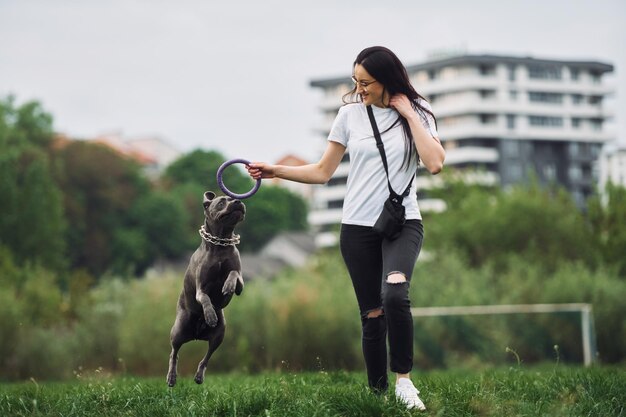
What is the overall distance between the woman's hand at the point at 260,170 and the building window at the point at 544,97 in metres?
120

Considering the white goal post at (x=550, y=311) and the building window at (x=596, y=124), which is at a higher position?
the building window at (x=596, y=124)

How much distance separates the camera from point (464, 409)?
266 inches

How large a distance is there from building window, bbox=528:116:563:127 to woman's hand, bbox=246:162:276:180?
120 metres

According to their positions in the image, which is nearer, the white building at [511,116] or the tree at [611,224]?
the tree at [611,224]

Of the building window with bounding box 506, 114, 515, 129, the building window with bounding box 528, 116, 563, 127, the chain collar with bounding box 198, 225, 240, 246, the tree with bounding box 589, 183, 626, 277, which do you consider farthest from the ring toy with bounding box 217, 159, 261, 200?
the building window with bounding box 528, 116, 563, 127

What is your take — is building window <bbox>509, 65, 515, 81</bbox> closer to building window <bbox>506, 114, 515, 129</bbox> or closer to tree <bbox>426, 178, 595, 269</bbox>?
building window <bbox>506, 114, 515, 129</bbox>

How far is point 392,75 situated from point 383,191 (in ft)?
2.55

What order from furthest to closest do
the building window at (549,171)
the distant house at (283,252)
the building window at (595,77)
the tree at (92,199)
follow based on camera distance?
the building window at (595,77) → the building window at (549,171) → the distant house at (283,252) → the tree at (92,199)

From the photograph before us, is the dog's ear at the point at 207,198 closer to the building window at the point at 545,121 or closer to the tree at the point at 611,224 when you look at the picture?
the tree at the point at 611,224

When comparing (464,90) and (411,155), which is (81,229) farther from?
(411,155)

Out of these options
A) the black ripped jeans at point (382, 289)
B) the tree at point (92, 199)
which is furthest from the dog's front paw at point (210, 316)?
the tree at point (92, 199)

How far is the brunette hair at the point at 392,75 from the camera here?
7262 mm

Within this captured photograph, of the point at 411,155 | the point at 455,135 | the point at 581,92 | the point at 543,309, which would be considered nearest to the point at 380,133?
the point at 411,155

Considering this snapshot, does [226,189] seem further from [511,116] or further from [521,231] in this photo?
[511,116]
